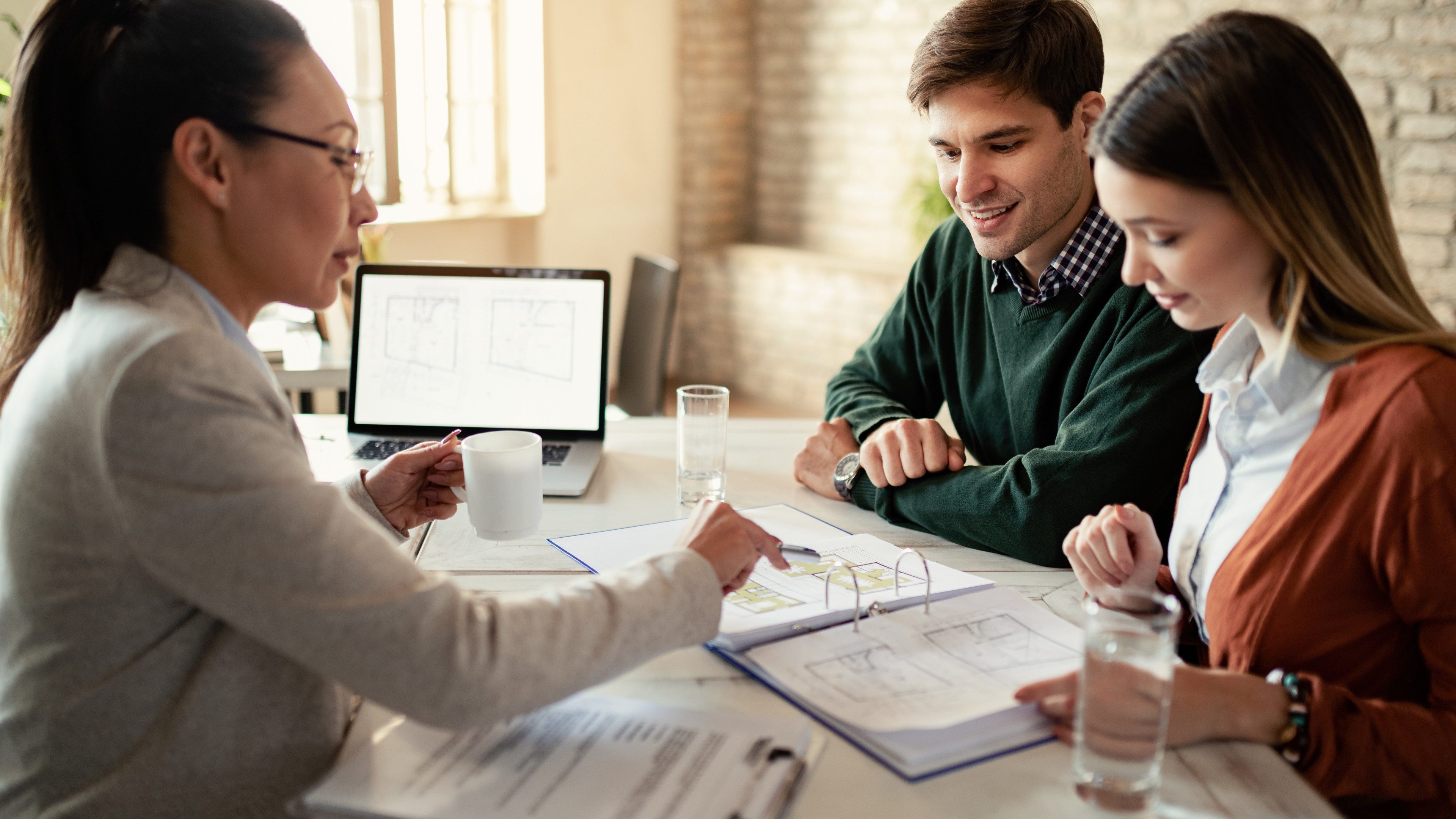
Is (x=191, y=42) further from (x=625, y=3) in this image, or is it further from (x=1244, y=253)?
(x=625, y=3)

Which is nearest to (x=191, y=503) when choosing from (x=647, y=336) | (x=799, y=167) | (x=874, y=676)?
(x=874, y=676)

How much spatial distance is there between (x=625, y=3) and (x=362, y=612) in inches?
198

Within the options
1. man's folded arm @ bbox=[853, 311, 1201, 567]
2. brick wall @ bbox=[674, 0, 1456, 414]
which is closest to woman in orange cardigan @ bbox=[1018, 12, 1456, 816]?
man's folded arm @ bbox=[853, 311, 1201, 567]

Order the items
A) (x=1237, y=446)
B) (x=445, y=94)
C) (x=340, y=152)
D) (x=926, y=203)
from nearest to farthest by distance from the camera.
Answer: (x=340, y=152) → (x=1237, y=446) → (x=926, y=203) → (x=445, y=94)

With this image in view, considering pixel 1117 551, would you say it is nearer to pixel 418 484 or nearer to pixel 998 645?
pixel 998 645

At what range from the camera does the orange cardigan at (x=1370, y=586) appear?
3.14 ft

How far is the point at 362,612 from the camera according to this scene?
0.81 m

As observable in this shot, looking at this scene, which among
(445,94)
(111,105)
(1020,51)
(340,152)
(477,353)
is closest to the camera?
(111,105)

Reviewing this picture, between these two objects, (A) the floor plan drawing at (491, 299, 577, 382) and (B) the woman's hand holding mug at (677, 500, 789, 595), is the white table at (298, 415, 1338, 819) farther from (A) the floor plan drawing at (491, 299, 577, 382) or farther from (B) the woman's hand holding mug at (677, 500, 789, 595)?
(A) the floor plan drawing at (491, 299, 577, 382)

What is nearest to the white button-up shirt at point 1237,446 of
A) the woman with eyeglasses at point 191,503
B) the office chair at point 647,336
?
the woman with eyeglasses at point 191,503

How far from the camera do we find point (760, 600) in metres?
1.21

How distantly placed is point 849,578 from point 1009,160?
718mm

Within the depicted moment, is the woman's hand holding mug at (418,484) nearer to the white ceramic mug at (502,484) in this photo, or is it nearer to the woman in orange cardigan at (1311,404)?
the white ceramic mug at (502,484)

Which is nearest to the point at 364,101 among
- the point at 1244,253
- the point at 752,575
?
the point at 752,575
